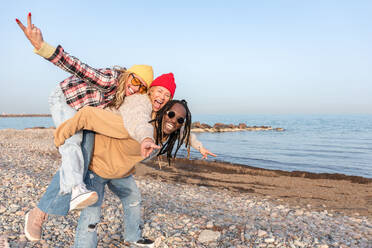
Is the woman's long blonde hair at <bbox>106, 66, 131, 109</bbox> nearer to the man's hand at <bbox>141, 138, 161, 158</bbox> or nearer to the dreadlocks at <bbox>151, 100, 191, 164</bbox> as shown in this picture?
the dreadlocks at <bbox>151, 100, 191, 164</bbox>

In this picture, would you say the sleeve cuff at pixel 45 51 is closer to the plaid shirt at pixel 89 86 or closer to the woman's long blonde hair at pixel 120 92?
the plaid shirt at pixel 89 86

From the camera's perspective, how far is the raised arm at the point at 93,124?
282 cm

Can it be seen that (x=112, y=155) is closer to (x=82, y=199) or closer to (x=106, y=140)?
(x=106, y=140)

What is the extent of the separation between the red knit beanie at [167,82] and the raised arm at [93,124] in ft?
2.58

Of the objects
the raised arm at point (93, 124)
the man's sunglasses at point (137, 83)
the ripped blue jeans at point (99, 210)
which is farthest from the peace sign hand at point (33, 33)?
the ripped blue jeans at point (99, 210)

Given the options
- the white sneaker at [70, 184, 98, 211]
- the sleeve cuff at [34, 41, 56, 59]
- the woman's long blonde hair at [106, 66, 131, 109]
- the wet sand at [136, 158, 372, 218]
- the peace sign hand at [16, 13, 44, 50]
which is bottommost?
the wet sand at [136, 158, 372, 218]

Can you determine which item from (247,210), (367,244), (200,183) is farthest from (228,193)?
(367,244)

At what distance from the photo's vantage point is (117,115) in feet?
9.79

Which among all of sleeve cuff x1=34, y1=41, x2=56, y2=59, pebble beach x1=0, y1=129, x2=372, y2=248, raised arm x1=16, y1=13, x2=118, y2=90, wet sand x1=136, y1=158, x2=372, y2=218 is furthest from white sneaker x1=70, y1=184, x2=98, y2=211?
wet sand x1=136, y1=158, x2=372, y2=218

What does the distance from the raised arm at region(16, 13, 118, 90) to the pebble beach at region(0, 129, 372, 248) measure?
2.82m

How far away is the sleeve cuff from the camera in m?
2.74

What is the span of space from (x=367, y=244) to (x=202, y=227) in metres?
3.46

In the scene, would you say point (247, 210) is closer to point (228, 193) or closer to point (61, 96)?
point (228, 193)

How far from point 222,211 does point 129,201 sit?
394 centimetres
